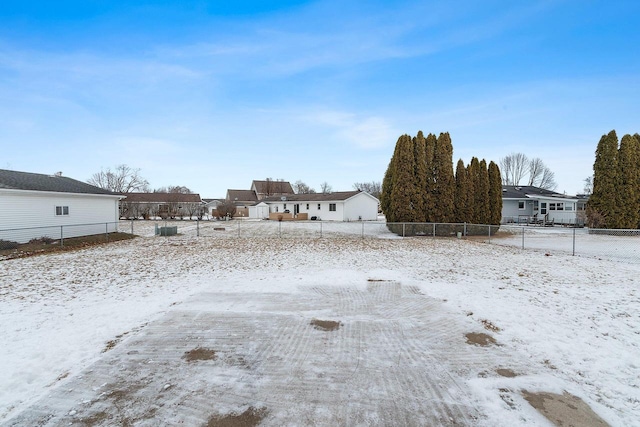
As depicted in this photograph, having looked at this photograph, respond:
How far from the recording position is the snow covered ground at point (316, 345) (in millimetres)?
3014

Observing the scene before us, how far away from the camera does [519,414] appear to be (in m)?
2.89

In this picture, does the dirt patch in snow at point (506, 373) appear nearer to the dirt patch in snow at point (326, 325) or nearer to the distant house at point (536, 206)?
the dirt patch in snow at point (326, 325)

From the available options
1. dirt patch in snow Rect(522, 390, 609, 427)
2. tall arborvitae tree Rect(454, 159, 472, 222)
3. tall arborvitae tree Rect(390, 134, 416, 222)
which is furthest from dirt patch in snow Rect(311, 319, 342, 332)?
tall arborvitae tree Rect(454, 159, 472, 222)

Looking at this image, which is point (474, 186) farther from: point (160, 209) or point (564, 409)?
point (160, 209)

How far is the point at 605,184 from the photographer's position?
2205 cm

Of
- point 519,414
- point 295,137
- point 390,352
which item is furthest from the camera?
point 295,137

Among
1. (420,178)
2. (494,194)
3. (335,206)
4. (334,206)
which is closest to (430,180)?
(420,178)

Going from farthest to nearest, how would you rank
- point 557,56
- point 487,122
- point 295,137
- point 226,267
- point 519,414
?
1. point 295,137
2. point 487,122
3. point 557,56
4. point 226,267
5. point 519,414

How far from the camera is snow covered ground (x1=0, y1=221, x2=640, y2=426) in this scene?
9.89ft

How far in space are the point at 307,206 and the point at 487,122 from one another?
24.1m

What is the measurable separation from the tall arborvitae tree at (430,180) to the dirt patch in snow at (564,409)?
63.7ft

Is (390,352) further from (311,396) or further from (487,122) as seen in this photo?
(487,122)

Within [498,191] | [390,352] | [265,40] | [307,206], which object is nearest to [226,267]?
[390,352]

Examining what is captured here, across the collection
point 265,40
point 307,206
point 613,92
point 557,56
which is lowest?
point 307,206
